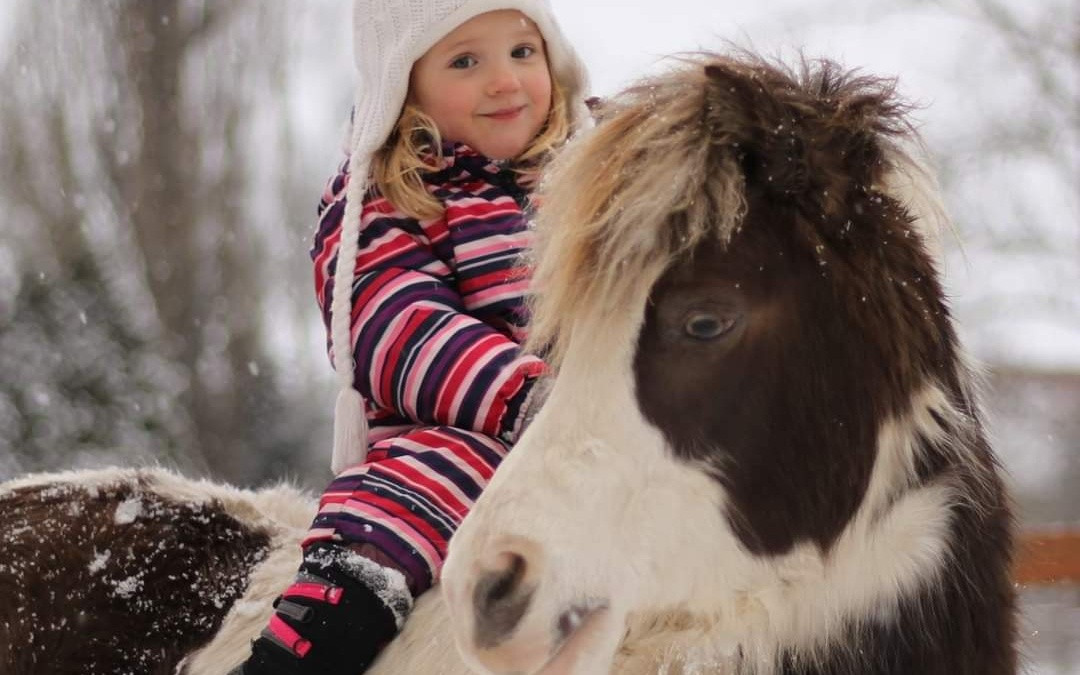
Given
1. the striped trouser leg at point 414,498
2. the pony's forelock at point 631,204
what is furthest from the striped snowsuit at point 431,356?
the pony's forelock at point 631,204

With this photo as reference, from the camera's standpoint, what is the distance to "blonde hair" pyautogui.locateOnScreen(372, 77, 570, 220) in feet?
8.23

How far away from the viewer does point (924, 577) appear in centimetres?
188

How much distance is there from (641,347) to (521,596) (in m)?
0.38

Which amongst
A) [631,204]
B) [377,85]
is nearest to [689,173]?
[631,204]

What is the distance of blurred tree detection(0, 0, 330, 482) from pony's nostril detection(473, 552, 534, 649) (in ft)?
35.9

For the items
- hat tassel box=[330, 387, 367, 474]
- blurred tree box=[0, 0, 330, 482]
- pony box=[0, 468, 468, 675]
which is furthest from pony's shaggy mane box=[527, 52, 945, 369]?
blurred tree box=[0, 0, 330, 482]

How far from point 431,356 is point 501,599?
676 mm

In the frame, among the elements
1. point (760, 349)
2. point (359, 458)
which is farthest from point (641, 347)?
point (359, 458)

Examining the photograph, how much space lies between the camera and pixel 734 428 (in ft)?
5.81

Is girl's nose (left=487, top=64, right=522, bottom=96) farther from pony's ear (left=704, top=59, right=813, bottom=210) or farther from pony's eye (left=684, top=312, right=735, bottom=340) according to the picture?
pony's eye (left=684, top=312, right=735, bottom=340)

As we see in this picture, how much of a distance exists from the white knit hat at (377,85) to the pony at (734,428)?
2.00 ft

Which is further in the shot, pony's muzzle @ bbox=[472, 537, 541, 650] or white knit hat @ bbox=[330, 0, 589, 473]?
white knit hat @ bbox=[330, 0, 589, 473]

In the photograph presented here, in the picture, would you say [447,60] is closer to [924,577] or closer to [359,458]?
[359,458]

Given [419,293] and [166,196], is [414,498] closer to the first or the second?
[419,293]
